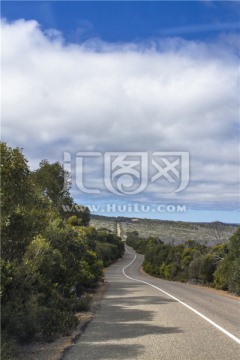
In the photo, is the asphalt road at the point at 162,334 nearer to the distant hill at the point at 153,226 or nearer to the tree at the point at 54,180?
the tree at the point at 54,180

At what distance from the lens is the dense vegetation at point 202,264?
31245mm

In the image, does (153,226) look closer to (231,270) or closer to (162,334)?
(231,270)

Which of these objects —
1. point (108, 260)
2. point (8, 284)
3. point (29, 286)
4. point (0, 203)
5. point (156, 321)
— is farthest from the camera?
point (108, 260)

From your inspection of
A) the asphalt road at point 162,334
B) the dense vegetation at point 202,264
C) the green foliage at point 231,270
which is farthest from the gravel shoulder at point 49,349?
the dense vegetation at point 202,264

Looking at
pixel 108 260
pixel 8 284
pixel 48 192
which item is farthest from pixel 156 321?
pixel 108 260

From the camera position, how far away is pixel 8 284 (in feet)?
32.8

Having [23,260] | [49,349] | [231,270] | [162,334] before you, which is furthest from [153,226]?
[49,349]

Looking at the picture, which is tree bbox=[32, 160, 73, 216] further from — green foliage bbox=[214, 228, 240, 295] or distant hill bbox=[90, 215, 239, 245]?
distant hill bbox=[90, 215, 239, 245]

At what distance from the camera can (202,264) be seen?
41.8 metres

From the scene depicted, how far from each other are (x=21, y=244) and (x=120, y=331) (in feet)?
12.2

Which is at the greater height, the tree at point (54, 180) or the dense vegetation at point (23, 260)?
the tree at point (54, 180)

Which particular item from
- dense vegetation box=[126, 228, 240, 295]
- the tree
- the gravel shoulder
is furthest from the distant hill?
the gravel shoulder

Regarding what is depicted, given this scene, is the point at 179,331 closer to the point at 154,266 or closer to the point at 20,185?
the point at 20,185

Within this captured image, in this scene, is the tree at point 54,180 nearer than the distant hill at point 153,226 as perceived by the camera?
Yes
